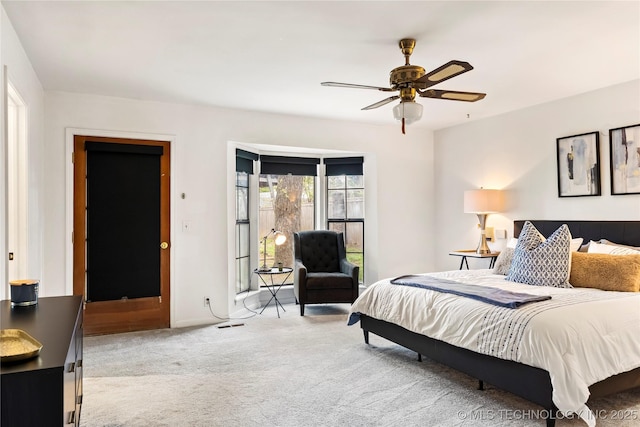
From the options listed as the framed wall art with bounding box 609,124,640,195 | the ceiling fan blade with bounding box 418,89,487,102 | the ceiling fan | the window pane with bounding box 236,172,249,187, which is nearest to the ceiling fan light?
the ceiling fan

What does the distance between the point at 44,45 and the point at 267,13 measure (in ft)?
5.77

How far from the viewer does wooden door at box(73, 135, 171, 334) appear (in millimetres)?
4484

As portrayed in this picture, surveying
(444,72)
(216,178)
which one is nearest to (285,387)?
(444,72)

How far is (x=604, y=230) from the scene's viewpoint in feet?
14.0

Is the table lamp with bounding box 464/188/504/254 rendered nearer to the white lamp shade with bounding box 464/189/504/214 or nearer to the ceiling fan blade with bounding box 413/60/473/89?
the white lamp shade with bounding box 464/189/504/214

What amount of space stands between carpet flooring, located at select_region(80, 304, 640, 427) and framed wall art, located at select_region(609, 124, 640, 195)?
2040 millimetres

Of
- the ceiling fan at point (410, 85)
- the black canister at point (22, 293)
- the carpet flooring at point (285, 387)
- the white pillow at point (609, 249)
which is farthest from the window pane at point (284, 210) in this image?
the black canister at point (22, 293)

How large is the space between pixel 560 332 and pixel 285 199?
4.47 metres

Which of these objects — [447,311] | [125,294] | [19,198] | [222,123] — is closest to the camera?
[447,311]

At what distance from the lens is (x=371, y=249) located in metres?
6.26

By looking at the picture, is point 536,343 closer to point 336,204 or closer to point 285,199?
point 336,204

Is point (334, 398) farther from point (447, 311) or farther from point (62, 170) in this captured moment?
point (62, 170)

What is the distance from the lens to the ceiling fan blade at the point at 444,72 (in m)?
2.57

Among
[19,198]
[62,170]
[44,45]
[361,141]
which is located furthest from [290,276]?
[44,45]
